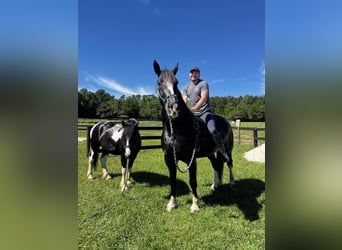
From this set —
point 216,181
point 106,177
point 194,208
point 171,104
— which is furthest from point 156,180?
point 171,104

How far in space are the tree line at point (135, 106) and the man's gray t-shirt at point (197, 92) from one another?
568 millimetres

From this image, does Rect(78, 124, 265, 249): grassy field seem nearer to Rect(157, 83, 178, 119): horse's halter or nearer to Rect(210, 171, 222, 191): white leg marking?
Rect(210, 171, 222, 191): white leg marking

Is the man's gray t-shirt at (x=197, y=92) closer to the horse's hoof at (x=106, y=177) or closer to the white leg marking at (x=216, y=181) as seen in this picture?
the white leg marking at (x=216, y=181)

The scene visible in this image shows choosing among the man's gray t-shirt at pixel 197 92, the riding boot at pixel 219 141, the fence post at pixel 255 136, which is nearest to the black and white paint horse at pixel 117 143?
the man's gray t-shirt at pixel 197 92

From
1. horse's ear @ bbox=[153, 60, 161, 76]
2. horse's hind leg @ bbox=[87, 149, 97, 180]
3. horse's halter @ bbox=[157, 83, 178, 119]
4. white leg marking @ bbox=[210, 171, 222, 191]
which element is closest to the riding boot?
white leg marking @ bbox=[210, 171, 222, 191]

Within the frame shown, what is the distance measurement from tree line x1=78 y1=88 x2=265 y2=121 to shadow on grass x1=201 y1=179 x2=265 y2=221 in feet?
4.66

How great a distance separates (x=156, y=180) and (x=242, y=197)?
2.05m

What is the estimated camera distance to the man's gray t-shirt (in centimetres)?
359

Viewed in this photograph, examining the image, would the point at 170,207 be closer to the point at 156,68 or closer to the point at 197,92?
the point at 197,92
